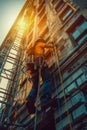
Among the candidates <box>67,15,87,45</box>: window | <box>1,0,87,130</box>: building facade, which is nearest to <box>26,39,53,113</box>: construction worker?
<box>1,0,87,130</box>: building facade

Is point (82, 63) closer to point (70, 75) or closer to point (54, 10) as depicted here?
point (70, 75)

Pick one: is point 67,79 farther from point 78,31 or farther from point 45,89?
point 78,31

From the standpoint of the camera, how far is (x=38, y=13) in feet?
48.6

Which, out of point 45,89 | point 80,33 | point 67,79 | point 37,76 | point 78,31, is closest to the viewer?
point 45,89

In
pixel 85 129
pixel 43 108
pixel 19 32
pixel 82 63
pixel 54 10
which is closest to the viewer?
pixel 85 129

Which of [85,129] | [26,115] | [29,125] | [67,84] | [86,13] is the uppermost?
[86,13]

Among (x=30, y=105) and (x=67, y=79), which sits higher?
(x=67, y=79)

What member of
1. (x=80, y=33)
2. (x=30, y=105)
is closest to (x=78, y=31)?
(x=80, y=33)

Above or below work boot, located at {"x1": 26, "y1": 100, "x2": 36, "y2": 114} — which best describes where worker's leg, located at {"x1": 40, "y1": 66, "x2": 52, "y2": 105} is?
above

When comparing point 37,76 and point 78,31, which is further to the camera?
point 78,31

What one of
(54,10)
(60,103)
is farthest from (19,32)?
(60,103)

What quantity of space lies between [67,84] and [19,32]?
9.60 metres

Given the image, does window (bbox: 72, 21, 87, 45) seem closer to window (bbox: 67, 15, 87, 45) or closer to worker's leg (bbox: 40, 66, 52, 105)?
window (bbox: 67, 15, 87, 45)

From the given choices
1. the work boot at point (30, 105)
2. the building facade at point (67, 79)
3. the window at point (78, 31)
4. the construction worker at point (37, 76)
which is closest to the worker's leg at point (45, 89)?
the construction worker at point (37, 76)
